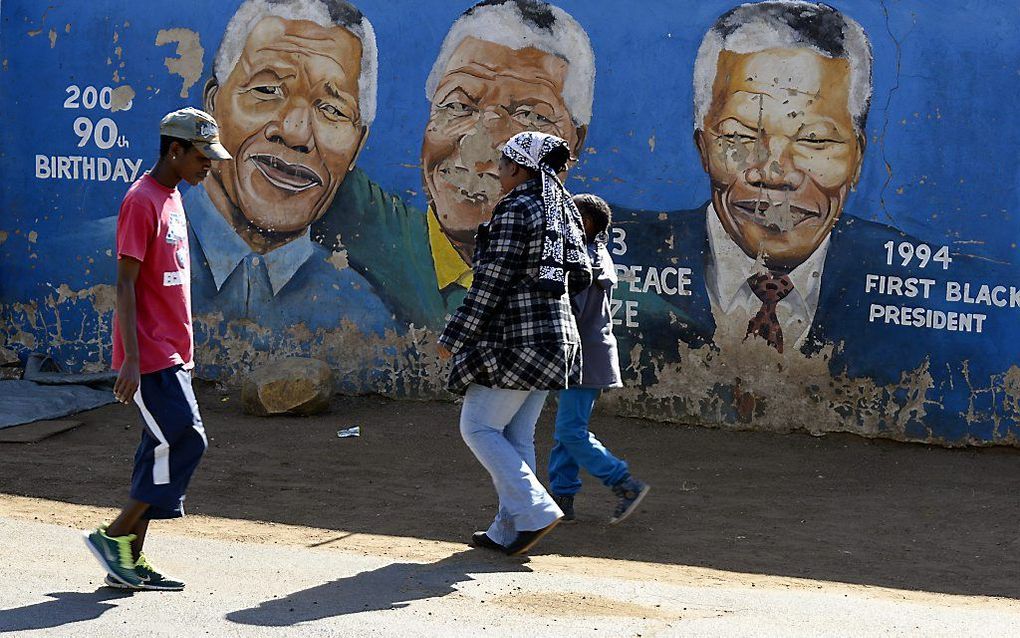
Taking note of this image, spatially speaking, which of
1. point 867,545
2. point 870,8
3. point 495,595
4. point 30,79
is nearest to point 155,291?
point 495,595

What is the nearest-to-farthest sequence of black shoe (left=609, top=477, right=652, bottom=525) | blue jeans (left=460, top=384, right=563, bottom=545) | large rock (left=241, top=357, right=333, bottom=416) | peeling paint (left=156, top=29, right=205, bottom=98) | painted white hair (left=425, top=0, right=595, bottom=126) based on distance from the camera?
blue jeans (left=460, top=384, right=563, bottom=545) → black shoe (left=609, top=477, right=652, bottom=525) → painted white hair (left=425, top=0, right=595, bottom=126) → large rock (left=241, top=357, right=333, bottom=416) → peeling paint (left=156, top=29, right=205, bottom=98)

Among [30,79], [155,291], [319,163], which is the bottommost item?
[155,291]

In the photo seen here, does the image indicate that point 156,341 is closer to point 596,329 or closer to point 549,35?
point 596,329

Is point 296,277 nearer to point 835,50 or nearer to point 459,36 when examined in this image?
point 459,36

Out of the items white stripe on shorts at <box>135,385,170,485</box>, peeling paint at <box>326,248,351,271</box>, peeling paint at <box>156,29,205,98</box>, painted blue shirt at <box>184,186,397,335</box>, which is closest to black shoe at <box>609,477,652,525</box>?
white stripe on shorts at <box>135,385,170,485</box>

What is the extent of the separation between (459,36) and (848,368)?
129 inches

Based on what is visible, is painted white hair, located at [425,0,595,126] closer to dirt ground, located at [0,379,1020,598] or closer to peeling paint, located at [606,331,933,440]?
peeling paint, located at [606,331,933,440]

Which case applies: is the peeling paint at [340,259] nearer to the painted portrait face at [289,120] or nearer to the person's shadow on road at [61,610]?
the painted portrait face at [289,120]

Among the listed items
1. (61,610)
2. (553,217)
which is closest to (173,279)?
(61,610)

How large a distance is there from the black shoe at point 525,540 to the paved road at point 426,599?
2.4 inches

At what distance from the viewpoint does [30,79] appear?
9.68 m

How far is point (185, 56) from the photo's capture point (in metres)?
9.34

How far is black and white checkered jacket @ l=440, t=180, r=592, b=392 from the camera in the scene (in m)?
5.16

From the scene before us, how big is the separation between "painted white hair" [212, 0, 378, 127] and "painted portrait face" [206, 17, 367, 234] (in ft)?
0.14
